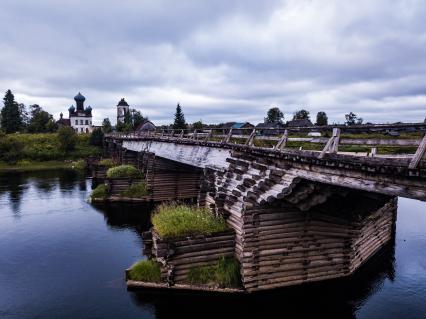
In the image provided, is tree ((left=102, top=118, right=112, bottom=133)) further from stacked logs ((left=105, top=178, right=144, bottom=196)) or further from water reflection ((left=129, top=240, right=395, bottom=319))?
water reflection ((left=129, top=240, right=395, bottom=319))

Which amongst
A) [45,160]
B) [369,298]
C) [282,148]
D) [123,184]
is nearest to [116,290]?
[282,148]

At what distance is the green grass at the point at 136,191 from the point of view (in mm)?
40188

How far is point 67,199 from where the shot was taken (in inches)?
1641

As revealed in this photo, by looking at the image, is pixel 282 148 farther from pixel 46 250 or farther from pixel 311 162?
pixel 46 250

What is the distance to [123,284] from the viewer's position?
19.3 m

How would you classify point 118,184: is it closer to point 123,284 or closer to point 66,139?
point 123,284

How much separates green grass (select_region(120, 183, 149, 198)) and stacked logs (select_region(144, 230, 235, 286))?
22100 mm

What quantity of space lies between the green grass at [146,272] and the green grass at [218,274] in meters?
1.88

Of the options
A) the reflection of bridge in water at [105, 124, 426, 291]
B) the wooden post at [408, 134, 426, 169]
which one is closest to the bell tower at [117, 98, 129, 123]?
the reflection of bridge in water at [105, 124, 426, 291]

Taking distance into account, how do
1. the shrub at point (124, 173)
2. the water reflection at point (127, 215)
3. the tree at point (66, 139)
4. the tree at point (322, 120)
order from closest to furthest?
the water reflection at point (127, 215)
the shrub at point (124, 173)
the tree at point (322, 120)
the tree at point (66, 139)

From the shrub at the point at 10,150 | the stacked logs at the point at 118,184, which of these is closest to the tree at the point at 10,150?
the shrub at the point at 10,150

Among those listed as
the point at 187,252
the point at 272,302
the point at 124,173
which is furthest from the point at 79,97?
the point at 272,302

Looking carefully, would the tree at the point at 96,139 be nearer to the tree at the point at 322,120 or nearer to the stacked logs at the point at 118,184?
the tree at the point at 322,120

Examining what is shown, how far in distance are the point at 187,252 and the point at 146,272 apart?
281cm
